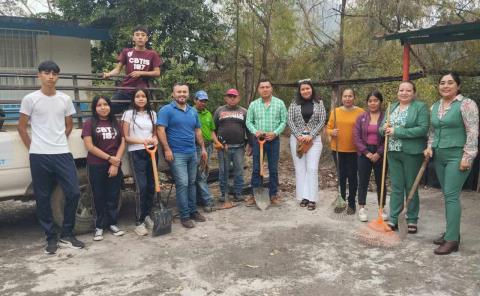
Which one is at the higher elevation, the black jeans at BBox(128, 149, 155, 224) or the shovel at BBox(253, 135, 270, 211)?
the black jeans at BBox(128, 149, 155, 224)

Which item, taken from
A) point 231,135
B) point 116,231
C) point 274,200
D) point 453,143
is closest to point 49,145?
point 116,231

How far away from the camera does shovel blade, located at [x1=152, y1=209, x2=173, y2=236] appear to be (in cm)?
503

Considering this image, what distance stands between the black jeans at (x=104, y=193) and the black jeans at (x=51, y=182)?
0.26 meters

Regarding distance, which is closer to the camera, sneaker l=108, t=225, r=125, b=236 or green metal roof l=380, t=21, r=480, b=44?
sneaker l=108, t=225, r=125, b=236

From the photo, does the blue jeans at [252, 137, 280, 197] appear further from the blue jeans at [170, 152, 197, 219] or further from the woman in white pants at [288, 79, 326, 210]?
the blue jeans at [170, 152, 197, 219]

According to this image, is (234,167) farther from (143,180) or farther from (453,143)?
(453,143)

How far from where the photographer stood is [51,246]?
457 cm

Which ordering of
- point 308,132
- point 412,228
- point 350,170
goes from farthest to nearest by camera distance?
point 308,132
point 350,170
point 412,228

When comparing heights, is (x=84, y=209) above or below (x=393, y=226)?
above

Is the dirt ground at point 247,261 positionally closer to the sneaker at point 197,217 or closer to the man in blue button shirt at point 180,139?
the sneaker at point 197,217

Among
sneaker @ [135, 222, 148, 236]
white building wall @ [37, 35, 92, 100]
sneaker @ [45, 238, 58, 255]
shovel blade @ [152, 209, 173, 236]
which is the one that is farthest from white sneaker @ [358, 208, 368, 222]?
white building wall @ [37, 35, 92, 100]

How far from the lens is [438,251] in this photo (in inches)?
173

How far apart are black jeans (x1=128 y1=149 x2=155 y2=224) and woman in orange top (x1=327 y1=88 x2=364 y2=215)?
7.71 ft

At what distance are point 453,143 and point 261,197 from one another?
106 inches
